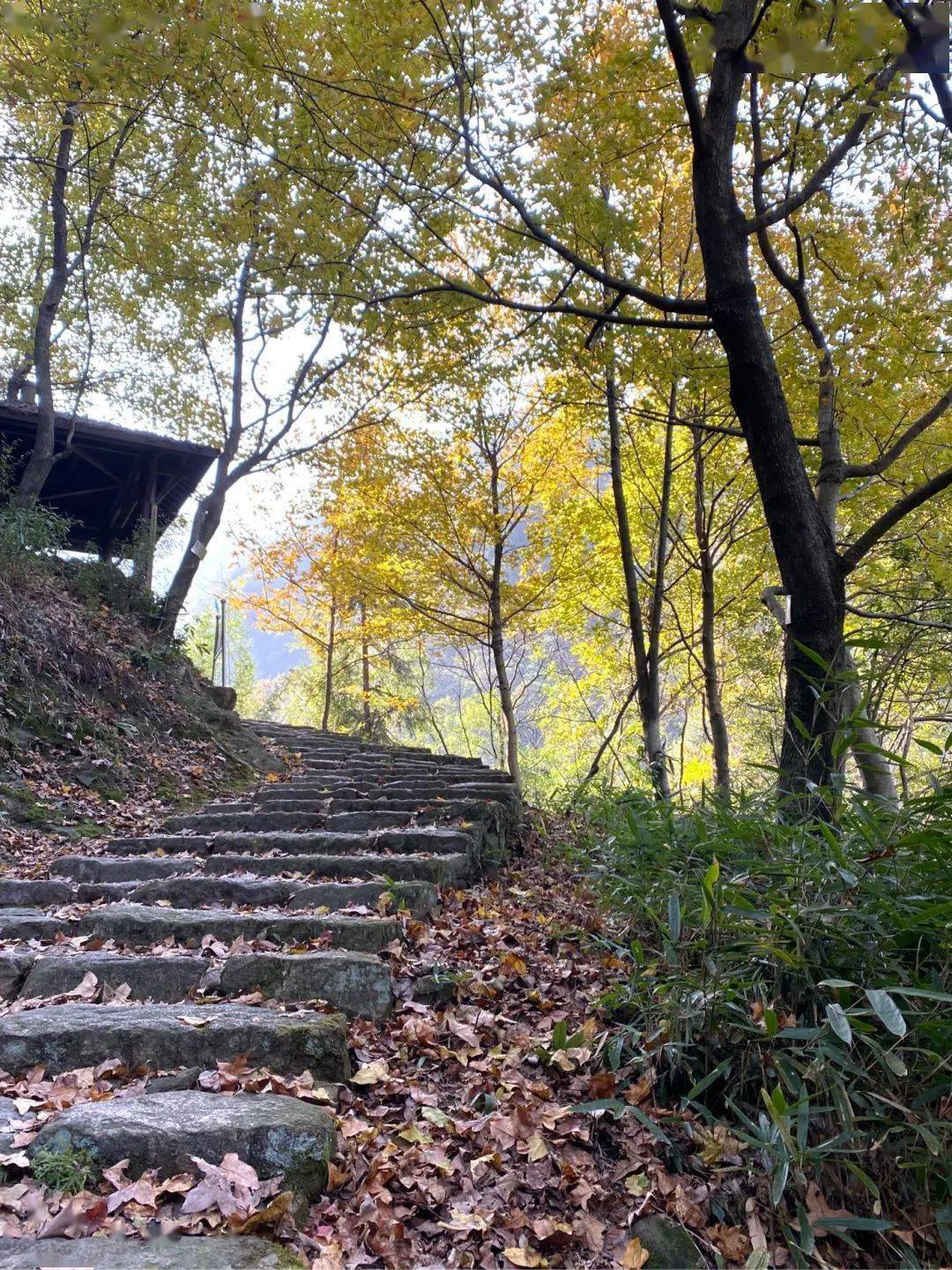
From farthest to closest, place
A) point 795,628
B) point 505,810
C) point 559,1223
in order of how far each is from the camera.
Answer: point 505,810
point 795,628
point 559,1223

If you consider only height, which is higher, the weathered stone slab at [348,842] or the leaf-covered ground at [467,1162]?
the weathered stone slab at [348,842]

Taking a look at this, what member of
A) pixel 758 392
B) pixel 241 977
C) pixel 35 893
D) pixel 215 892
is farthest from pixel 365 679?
pixel 241 977

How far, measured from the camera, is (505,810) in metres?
5.37

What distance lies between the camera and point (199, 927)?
123 inches

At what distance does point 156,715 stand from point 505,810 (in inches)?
166

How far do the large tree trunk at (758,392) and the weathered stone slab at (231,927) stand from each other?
88.5 inches

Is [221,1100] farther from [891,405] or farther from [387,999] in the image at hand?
[891,405]


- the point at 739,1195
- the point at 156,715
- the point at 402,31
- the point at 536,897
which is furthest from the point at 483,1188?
the point at 156,715

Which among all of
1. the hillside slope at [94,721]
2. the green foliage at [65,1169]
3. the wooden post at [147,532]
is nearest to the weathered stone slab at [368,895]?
the green foliage at [65,1169]

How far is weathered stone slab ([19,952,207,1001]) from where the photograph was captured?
8.73 feet

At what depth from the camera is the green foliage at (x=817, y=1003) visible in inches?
64.3

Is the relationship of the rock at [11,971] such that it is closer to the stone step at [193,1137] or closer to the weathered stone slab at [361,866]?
the stone step at [193,1137]

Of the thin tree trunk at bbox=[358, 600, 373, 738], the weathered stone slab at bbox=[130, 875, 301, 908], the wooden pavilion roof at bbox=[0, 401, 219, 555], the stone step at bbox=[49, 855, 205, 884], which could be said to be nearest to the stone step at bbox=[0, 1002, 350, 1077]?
the weathered stone slab at bbox=[130, 875, 301, 908]

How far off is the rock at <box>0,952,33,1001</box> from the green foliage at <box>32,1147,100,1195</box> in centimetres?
131
